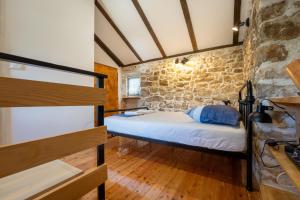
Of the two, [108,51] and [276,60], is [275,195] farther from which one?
[108,51]

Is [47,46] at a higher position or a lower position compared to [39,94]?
higher

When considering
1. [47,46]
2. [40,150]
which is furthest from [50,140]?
[47,46]

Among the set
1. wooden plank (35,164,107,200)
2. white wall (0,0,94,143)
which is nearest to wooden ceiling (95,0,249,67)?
white wall (0,0,94,143)

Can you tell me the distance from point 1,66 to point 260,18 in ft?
10.2

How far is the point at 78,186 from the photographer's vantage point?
90 centimetres

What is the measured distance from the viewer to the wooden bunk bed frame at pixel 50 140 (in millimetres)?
632

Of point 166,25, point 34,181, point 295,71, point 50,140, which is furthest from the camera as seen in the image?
point 166,25

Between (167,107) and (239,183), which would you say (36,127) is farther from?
(167,107)

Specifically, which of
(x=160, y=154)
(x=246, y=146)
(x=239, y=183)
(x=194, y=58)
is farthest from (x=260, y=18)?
(x=194, y=58)

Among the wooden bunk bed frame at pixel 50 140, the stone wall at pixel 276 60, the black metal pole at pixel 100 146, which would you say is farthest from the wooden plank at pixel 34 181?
the stone wall at pixel 276 60

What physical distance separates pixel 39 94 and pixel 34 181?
0.58 m

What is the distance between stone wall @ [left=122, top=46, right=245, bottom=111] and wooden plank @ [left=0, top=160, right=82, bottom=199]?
3582mm

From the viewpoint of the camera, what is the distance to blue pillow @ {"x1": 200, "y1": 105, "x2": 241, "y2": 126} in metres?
1.66

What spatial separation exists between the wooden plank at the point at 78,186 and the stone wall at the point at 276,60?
4.60ft
